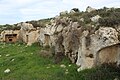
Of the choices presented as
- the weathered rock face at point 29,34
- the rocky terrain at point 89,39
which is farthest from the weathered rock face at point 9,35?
the rocky terrain at point 89,39

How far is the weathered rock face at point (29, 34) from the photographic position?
112ft

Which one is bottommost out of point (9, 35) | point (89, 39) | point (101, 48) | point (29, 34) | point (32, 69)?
point (9, 35)

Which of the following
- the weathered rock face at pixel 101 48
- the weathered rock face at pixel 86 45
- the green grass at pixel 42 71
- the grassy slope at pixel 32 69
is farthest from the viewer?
the grassy slope at pixel 32 69

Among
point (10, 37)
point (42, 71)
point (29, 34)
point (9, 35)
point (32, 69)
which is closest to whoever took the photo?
point (42, 71)

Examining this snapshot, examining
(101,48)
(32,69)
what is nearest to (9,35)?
(32,69)

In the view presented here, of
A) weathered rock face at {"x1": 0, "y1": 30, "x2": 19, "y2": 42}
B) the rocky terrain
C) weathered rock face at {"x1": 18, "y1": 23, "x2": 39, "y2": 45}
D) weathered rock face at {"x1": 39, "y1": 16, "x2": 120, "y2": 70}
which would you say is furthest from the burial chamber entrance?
weathered rock face at {"x1": 39, "y1": 16, "x2": 120, "y2": 70}

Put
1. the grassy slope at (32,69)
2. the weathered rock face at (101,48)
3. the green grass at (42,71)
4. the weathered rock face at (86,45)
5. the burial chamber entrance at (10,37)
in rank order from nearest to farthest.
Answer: the green grass at (42,71)
the weathered rock face at (101,48)
the weathered rock face at (86,45)
the grassy slope at (32,69)
the burial chamber entrance at (10,37)

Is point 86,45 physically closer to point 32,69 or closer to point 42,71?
point 42,71

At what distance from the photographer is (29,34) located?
115 feet

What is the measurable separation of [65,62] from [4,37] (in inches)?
812

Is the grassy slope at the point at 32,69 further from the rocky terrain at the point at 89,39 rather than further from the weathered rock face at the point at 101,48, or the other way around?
the weathered rock face at the point at 101,48

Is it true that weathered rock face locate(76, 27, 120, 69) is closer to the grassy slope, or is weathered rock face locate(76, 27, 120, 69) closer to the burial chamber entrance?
the grassy slope

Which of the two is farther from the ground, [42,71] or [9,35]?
[42,71]

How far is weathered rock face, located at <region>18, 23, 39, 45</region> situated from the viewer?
112 feet
